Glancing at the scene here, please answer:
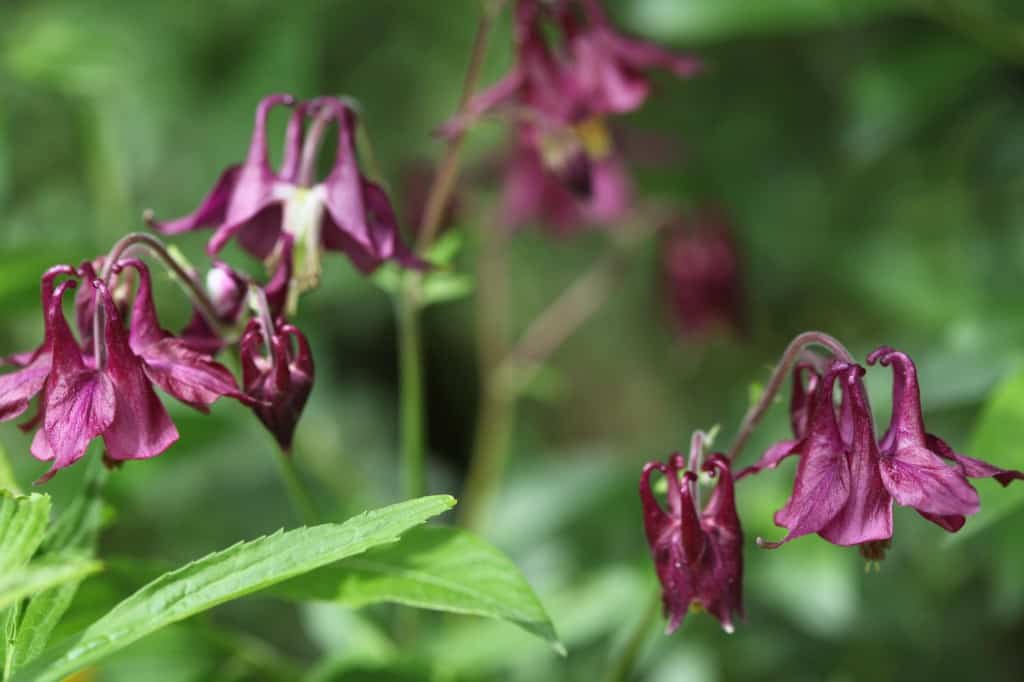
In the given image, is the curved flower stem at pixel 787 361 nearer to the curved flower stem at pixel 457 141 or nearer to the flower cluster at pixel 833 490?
the flower cluster at pixel 833 490

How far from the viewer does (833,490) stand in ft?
3.33

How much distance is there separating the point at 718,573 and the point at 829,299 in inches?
72.1

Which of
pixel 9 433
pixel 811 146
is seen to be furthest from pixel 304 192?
pixel 9 433

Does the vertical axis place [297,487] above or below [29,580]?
below

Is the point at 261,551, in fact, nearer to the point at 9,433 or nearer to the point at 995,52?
the point at 995,52

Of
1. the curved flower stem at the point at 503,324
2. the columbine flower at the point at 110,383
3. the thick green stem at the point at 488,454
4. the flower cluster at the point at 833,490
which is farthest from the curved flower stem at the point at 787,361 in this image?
the curved flower stem at the point at 503,324

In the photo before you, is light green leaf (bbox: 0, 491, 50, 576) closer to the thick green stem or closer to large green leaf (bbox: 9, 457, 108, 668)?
large green leaf (bbox: 9, 457, 108, 668)

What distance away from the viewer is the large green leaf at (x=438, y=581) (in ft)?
3.48

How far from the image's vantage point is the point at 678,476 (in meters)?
1.13

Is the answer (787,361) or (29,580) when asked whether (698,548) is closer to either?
(787,361)

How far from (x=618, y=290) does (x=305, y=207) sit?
73.1 inches

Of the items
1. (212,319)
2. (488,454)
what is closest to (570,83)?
(212,319)

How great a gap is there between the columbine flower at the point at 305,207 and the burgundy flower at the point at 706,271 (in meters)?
1.39

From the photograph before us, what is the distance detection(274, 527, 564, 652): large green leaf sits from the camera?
1061 mm
